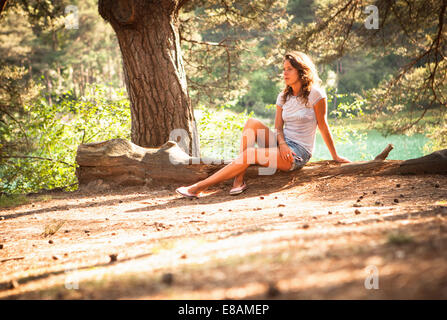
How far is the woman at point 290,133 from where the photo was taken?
4.68 metres

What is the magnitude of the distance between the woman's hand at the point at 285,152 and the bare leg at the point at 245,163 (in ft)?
0.17

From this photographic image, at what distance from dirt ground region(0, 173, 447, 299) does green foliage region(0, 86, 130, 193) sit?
320cm

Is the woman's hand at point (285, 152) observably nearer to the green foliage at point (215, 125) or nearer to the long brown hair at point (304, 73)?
the long brown hair at point (304, 73)

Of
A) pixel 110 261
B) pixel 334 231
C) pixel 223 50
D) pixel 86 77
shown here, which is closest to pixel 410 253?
pixel 334 231

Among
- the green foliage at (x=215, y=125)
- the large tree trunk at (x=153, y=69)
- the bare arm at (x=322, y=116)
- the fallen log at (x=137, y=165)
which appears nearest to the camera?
the bare arm at (x=322, y=116)

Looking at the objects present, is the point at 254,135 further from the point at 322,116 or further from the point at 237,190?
the point at 322,116

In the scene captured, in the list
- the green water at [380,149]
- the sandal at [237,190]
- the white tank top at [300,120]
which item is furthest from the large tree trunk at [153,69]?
the green water at [380,149]

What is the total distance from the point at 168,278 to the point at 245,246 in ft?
1.81

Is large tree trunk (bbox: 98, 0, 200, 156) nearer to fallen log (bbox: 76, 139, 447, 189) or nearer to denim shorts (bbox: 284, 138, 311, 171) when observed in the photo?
fallen log (bbox: 76, 139, 447, 189)

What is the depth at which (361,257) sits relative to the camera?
1639mm

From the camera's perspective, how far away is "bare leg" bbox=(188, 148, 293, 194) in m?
4.69

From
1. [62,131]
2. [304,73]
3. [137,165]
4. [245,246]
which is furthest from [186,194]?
[62,131]

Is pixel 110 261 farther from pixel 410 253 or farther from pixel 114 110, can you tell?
pixel 114 110

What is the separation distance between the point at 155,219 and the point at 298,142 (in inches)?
Result: 84.0
